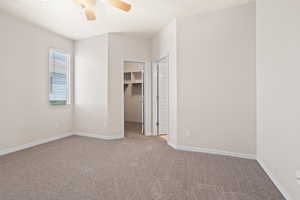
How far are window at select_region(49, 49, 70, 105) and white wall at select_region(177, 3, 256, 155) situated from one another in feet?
10.4

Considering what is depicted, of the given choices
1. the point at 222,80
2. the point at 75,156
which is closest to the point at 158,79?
the point at 222,80

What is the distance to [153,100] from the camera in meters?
4.19

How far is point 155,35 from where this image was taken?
4043mm

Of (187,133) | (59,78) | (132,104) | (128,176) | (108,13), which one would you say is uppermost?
(108,13)

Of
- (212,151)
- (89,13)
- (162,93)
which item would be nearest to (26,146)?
(89,13)

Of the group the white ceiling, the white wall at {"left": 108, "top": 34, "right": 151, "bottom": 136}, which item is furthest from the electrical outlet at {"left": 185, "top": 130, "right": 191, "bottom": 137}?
the white ceiling

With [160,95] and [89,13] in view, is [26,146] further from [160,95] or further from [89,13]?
[160,95]

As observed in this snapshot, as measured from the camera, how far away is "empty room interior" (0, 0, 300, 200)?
1.72 m

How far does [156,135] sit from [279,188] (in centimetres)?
285

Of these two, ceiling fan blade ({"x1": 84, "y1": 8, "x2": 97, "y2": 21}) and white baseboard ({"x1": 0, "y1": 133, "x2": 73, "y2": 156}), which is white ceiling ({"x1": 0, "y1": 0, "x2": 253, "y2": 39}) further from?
white baseboard ({"x1": 0, "y1": 133, "x2": 73, "y2": 156})

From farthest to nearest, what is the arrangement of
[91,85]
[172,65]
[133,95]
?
[133,95] < [91,85] < [172,65]

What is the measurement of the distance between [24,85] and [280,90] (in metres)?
4.50

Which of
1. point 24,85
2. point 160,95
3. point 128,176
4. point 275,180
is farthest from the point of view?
point 160,95

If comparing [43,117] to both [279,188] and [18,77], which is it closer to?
[18,77]
